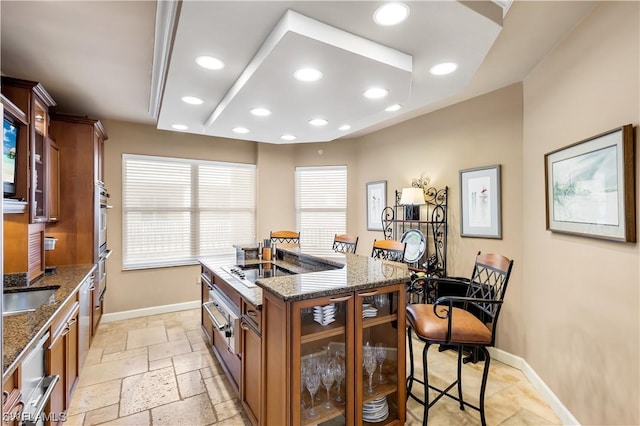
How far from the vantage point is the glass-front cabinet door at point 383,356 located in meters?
1.94

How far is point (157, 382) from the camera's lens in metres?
2.72

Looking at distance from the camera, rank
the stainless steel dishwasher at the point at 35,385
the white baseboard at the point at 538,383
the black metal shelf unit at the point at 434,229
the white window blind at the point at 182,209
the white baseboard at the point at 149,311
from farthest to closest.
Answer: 1. the white window blind at the point at 182,209
2. the white baseboard at the point at 149,311
3. the black metal shelf unit at the point at 434,229
4. the white baseboard at the point at 538,383
5. the stainless steel dishwasher at the point at 35,385

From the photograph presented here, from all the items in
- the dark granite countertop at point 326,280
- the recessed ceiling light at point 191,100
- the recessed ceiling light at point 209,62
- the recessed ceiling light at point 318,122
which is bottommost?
the dark granite countertop at point 326,280

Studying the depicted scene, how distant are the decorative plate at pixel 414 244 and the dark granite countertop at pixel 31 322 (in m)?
3.38

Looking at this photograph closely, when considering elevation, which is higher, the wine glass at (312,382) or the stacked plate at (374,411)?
the wine glass at (312,382)

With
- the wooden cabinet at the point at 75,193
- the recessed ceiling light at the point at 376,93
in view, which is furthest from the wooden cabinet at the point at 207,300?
the recessed ceiling light at the point at 376,93

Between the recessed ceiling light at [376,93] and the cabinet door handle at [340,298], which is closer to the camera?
the cabinet door handle at [340,298]

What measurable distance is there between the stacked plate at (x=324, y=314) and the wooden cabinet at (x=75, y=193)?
2832mm

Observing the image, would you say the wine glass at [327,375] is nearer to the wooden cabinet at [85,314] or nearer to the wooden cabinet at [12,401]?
the wooden cabinet at [12,401]

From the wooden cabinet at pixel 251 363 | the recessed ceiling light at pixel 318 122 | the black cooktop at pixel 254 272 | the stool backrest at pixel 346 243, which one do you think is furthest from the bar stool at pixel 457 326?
the recessed ceiling light at pixel 318 122

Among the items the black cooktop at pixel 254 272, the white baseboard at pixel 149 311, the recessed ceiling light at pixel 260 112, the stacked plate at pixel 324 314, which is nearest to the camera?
the stacked plate at pixel 324 314

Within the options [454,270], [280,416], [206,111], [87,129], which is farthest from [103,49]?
[454,270]

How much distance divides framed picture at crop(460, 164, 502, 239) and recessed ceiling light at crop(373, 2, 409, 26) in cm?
218

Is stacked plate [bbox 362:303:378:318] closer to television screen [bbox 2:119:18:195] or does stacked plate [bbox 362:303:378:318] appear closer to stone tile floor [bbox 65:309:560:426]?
stone tile floor [bbox 65:309:560:426]
